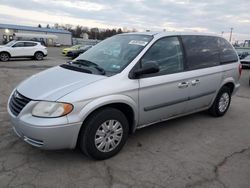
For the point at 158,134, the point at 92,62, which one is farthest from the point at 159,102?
the point at 92,62

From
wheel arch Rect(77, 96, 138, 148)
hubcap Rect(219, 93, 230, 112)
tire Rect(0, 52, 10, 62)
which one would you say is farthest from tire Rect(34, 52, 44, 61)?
wheel arch Rect(77, 96, 138, 148)

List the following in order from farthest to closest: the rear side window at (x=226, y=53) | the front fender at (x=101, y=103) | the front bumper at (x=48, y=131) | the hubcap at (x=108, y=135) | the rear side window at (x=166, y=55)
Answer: the rear side window at (x=226, y=53), the rear side window at (x=166, y=55), the hubcap at (x=108, y=135), the front fender at (x=101, y=103), the front bumper at (x=48, y=131)

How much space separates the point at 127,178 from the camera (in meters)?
3.03

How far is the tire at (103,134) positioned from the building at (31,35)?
165 feet

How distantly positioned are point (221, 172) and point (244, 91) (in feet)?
21.3

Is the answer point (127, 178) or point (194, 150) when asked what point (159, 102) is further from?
point (127, 178)

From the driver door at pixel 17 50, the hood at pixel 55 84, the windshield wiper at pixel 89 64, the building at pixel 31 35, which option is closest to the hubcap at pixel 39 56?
the driver door at pixel 17 50

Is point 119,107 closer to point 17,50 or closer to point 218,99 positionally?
point 218,99

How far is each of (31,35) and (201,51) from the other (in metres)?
56.3

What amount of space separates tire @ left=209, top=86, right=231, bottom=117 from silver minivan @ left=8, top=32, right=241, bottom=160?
0.30m

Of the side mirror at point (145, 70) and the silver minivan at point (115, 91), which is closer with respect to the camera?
the silver minivan at point (115, 91)

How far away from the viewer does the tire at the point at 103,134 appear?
316cm

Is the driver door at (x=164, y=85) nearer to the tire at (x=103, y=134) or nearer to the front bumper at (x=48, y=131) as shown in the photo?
the tire at (x=103, y=134)

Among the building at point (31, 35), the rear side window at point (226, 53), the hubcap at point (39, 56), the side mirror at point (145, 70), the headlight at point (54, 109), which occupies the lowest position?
the hubcap at point (39, 56)
